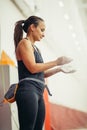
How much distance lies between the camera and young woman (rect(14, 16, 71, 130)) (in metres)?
1.58

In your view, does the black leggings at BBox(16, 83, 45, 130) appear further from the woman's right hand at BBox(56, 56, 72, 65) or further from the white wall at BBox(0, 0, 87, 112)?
the white wall at BBox(0, 0, 87, 112)

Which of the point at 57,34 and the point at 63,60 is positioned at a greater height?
the point at 57,34

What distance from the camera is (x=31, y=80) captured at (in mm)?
1635

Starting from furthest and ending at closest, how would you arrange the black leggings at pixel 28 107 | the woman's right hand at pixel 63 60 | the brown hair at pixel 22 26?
the brown hair at pixel 22 26, the woman's right hand at pixel 63 60, the black leggings at pixel 28 107

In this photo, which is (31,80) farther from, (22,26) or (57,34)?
(57,34)

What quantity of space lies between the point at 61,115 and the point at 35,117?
3.58 meters

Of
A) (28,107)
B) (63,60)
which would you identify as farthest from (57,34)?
(28,107)

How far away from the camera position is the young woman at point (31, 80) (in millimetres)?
1576

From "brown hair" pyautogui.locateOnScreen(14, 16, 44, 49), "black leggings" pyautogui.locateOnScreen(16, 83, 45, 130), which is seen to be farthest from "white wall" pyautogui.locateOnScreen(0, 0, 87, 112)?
"black leggings" pyautogui.locateOnScreen(16, 83, 45, 130)

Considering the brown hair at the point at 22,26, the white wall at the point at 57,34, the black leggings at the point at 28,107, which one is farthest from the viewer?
the white wall at the point at 57,34

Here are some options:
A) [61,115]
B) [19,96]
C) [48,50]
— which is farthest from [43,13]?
[19,96]

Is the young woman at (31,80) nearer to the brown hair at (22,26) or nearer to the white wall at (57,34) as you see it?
the brown hair at (22,26)

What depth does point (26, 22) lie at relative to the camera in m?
1.85

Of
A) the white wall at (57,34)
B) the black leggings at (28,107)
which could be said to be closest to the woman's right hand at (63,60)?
the black leggings at (28,107)
